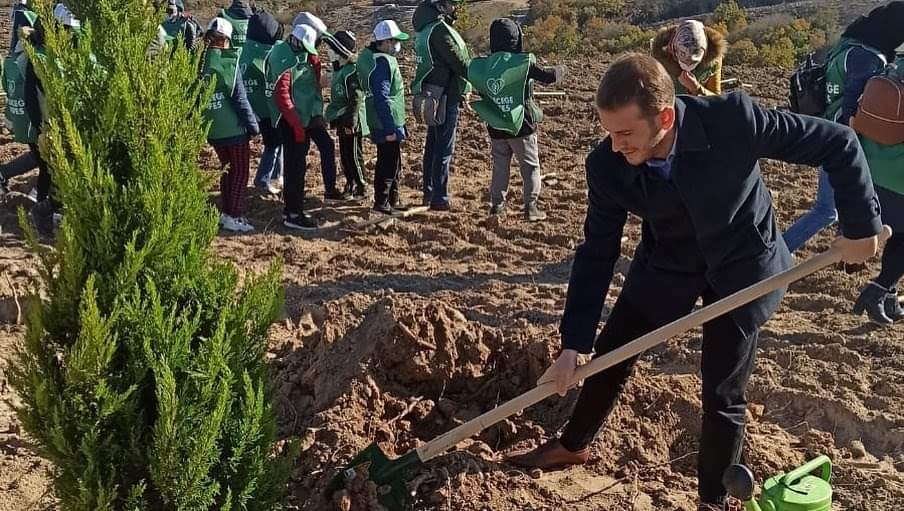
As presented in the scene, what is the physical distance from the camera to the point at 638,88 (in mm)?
2754

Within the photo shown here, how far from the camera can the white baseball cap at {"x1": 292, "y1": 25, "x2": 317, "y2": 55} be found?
734 centimetres


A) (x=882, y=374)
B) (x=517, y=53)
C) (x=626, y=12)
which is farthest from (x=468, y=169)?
(x=626, y=12)

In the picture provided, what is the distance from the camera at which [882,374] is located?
16.4ft

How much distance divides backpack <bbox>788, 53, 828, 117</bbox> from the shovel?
2914 mm

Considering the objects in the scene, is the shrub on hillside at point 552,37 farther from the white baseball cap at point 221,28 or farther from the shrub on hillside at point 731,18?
the white baseball cap at point 221,28

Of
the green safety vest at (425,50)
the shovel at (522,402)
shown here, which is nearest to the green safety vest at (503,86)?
the green safety vest at (425,50)

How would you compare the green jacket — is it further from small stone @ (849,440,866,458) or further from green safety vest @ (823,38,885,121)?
small stone @ (849,440,866,458)

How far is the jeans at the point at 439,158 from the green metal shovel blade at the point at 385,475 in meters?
4.75

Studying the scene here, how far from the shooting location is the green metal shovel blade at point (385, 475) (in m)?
3.44

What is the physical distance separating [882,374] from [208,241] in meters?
4.03

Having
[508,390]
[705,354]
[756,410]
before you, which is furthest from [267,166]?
[705,354]

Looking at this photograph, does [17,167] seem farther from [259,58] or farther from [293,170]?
[293,170]

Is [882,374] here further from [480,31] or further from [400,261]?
[480,31]

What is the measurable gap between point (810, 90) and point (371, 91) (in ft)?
11.8
